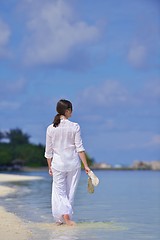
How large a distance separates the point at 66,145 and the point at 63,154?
Answer: 0.14m

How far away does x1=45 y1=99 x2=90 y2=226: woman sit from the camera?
9188mm

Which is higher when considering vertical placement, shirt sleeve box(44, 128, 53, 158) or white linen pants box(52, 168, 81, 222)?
shirt sleeve box(44, 128, 53, 158)

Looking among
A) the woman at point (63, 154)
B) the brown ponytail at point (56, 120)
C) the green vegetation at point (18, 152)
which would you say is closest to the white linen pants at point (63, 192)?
the woman at point (63, 154)

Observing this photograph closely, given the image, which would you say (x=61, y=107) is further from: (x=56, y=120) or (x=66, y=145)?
(x=66, y=145)

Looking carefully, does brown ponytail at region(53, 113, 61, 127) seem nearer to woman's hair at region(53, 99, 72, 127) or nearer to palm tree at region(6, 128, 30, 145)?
woman's hair at region(53, 99, 72, 127)

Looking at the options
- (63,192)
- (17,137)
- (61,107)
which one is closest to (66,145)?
(61,107)

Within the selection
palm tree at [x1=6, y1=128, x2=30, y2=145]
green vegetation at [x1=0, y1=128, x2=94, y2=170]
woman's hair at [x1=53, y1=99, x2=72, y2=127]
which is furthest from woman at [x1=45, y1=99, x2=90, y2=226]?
palm tree at [x1=6, y1=128, x2=30, y2=145]

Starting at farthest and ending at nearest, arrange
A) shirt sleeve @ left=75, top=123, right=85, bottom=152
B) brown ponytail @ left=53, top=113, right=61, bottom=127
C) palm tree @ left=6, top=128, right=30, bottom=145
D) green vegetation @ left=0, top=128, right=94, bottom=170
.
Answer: palm tree @ left=6, top=128, right=30, bottom=145, green vegetation @ left=0, top=128, right=94, bottom=170, brown ponytail @ left=53, top=113, right=61, bottom=127, shirt sleeve @ left=75, top=123, right=85, bottom=152

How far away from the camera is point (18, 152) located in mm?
127375

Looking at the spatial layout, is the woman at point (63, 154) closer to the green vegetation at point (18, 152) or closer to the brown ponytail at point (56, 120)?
the brown ponytail at point (56, 120)

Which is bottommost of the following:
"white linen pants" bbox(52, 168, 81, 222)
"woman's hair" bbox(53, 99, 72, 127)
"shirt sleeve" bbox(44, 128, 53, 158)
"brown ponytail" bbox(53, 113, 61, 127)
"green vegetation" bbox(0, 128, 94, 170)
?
"white linen pants" bbox(52, 168, 81, 222)

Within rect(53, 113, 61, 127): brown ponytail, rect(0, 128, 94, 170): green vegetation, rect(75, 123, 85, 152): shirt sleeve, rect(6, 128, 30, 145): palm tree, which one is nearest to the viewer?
rect(75, 123, 85, 152): shirt sleeve

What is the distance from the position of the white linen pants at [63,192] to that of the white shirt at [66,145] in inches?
4.4

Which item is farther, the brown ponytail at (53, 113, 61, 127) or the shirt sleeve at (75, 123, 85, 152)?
the brown ponytail at (53, 113, 61, 127)
